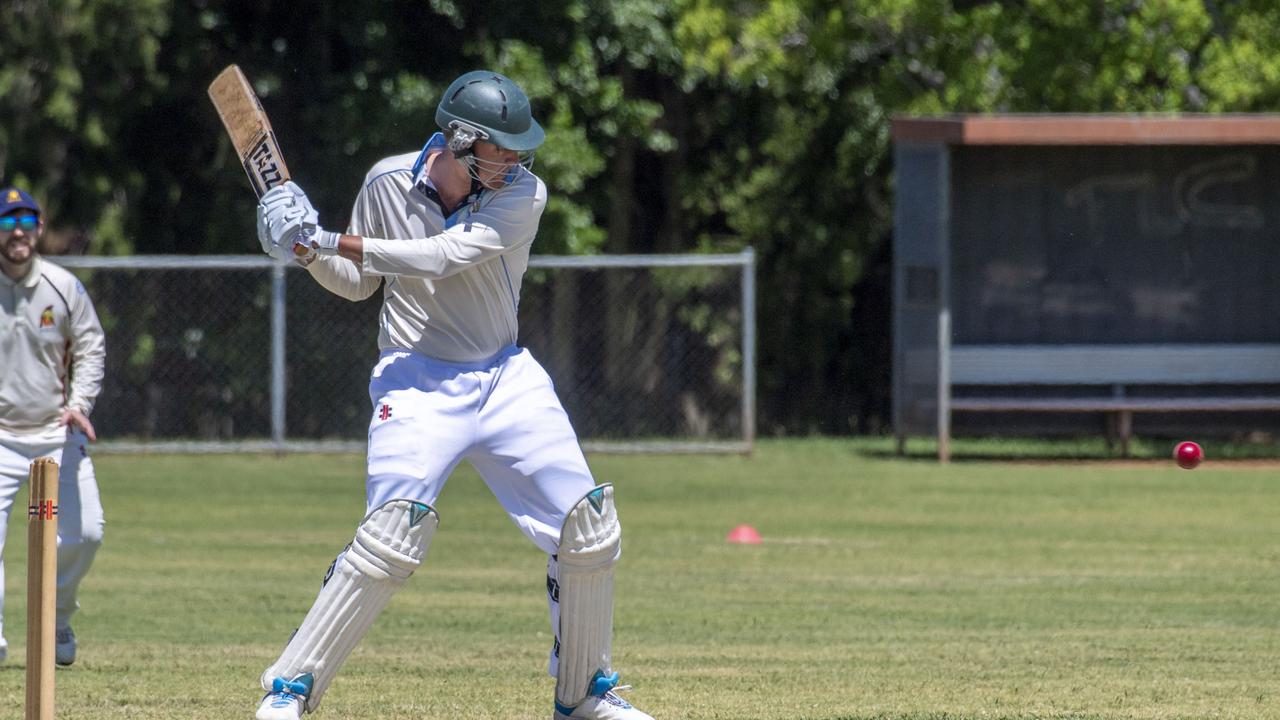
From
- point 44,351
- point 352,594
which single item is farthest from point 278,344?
point 352,594

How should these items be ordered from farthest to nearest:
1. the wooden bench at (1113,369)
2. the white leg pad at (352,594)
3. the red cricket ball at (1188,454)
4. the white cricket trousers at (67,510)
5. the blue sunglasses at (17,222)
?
the wooden bench at (1113,369)
the red cricket ball at (1188,454)
the blue sunglasses at (17,222)
the white cricket trousers at (67,510)
the white leg pad at (352,594)

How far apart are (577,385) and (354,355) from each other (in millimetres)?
2669

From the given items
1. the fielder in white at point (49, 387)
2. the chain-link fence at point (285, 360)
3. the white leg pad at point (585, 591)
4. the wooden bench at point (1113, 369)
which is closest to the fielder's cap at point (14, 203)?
the fielder in white at point (49, 387)

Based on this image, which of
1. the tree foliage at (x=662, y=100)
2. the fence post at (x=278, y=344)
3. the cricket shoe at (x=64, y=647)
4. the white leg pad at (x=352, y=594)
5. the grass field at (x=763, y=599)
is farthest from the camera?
the tree foliage at (x=662, y=100)

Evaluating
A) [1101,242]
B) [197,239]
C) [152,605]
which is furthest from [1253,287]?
[152,605]

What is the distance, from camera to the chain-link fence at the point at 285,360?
2141 centimetres

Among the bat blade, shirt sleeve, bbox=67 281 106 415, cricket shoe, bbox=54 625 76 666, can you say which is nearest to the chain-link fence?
shirt sleeve, bbox=67 281 106 415

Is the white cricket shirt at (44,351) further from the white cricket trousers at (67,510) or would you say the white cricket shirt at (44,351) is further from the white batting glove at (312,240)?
the white batting glove at (312,240)

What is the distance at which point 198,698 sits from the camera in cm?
784

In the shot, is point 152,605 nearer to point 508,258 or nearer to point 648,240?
point 508,258

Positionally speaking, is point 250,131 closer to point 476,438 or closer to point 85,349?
point 476,438

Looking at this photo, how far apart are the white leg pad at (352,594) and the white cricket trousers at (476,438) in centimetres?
7

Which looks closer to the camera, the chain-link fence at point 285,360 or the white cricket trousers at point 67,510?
the white cricket trousers at point 67,510

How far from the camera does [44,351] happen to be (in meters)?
9.27
